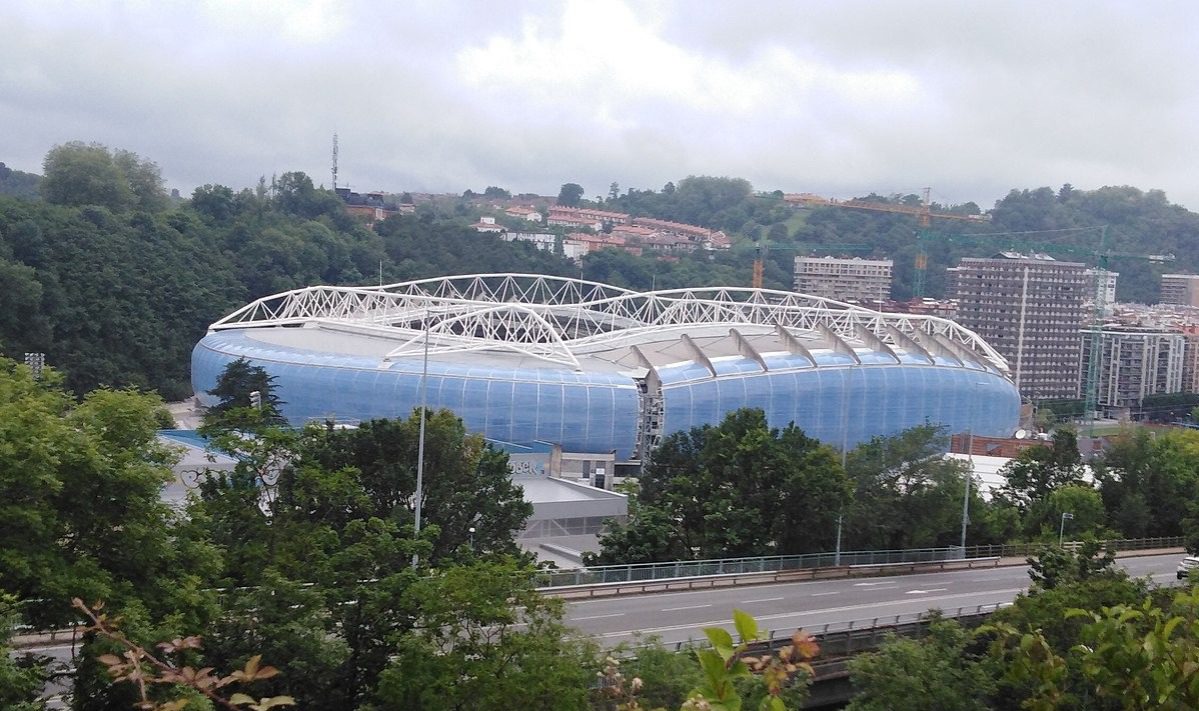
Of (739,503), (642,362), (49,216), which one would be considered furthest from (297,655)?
(49,216)

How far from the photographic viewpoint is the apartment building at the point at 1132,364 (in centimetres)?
12788

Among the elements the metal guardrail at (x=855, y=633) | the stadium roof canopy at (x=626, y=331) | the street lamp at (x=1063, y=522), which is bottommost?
the street lamp at (x=1063, y=522)

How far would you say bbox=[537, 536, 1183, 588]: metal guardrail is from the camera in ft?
99.8

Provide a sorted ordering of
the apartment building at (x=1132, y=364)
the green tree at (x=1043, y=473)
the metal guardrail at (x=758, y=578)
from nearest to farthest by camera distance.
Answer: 1. the metal guardrail at (x=758, y=578)
2. the green tree at (x=1043, y=473)
3. the apartment building at (x=1132, y=364)

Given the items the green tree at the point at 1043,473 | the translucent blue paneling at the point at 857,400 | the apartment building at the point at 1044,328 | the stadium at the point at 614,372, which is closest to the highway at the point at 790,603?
the green tree at the point at 1043,473

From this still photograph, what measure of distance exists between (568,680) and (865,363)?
162 ft

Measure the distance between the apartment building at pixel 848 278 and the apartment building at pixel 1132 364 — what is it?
4114 cm

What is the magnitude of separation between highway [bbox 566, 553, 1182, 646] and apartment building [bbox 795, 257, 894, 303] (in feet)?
443

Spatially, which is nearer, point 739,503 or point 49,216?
point 739,503

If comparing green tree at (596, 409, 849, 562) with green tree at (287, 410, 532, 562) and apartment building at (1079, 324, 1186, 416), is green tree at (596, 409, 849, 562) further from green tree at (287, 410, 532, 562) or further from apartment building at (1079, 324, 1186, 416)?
apartment building at (1079, 324, 1186, 416)

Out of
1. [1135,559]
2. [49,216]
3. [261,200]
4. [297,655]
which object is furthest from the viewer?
[261,200]

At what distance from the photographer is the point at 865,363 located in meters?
65.1

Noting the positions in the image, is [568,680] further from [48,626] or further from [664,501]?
[664,501]

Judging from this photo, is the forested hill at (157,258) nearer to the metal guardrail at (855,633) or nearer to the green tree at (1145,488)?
the green tree at (1145,488)
